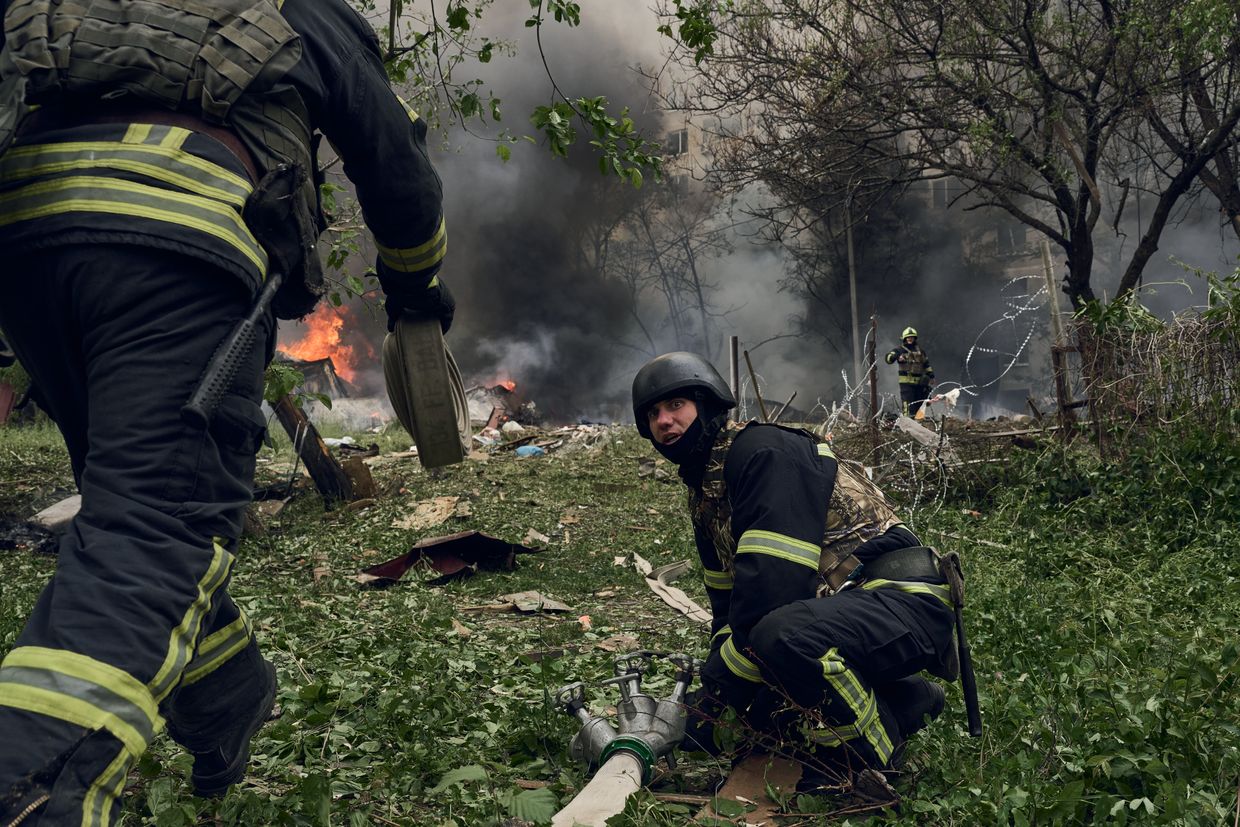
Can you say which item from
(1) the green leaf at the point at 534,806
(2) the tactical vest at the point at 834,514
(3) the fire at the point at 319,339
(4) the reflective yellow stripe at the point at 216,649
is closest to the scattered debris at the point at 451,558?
(2) the tactical vest at the point at 834,514

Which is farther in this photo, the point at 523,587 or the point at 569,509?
the point at 569,509

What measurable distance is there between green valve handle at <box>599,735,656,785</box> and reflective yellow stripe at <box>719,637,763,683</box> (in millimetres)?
359

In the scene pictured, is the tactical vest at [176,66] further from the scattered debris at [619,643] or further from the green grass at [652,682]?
the scattered debris at [619,643]

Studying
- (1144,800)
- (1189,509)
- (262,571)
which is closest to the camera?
(1144,800)

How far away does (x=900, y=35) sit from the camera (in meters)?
11.9

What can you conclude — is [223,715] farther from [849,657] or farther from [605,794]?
[849,657]

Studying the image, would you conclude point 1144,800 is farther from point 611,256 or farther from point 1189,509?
point 611,256

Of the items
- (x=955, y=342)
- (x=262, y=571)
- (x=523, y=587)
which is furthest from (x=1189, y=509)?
(x=955, y=342)

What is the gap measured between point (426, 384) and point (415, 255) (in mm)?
357

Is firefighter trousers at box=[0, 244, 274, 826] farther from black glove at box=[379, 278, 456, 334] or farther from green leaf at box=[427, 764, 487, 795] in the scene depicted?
green leaf at box=[427, 764, 487, 795]

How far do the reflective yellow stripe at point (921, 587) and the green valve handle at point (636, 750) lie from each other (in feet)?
2.84

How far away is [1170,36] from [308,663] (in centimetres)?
1125

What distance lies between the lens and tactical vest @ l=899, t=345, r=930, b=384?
16.4 m

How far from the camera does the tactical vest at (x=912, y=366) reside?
53.9 feet
